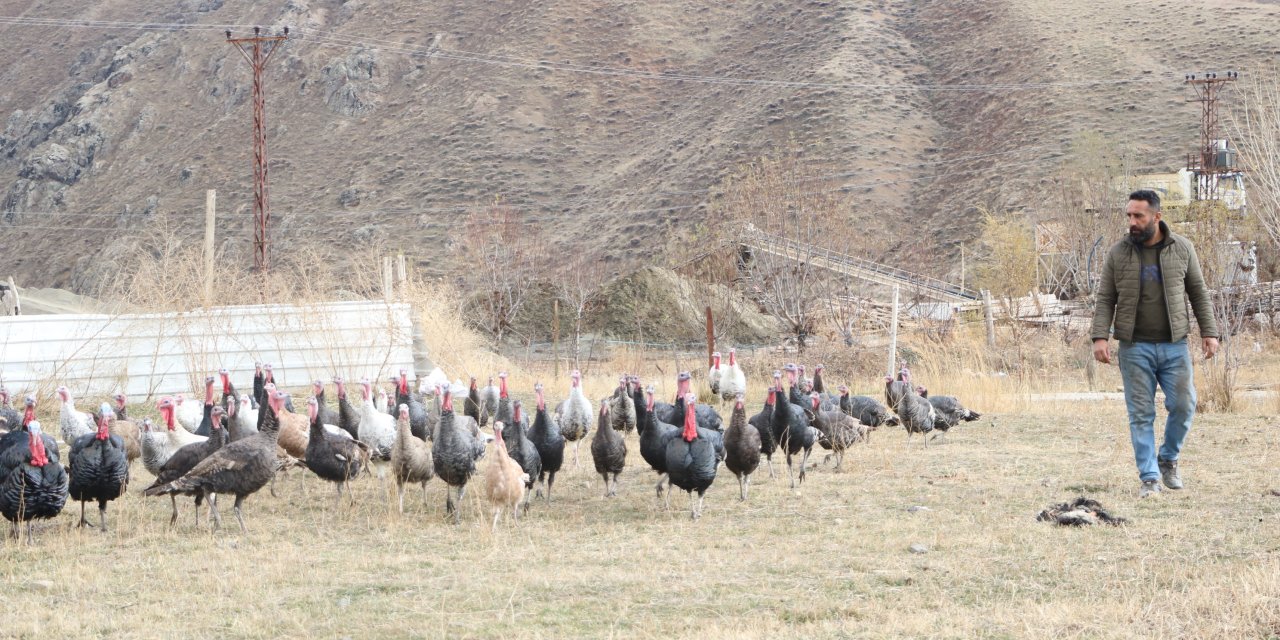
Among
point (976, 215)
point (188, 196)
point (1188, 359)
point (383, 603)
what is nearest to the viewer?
point (383, 603)

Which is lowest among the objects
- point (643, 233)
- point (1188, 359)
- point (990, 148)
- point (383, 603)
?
point (383, 603)

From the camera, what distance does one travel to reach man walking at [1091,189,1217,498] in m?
9.66

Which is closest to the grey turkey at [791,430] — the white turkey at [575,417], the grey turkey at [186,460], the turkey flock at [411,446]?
the turkey flock at [411,446]

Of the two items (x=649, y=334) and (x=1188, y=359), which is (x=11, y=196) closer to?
(x=649, y=334)

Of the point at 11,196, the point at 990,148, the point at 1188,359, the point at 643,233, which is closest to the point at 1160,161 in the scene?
the point at 990,148

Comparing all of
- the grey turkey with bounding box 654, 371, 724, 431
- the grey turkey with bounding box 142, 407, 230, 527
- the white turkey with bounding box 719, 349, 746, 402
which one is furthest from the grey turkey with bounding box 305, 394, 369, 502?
the white turkey with bounding box 719, 349, 746, 402

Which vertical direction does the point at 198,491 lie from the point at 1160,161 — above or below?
below

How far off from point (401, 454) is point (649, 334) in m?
25.3

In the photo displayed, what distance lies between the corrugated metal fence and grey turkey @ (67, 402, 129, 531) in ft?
29.9

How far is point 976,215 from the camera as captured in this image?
51375 millimetres

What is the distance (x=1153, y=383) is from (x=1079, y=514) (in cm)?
146

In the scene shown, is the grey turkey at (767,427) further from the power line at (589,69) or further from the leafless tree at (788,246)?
the power line at (589,69)

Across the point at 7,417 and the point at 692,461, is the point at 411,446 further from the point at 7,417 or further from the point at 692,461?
the point at 7,417

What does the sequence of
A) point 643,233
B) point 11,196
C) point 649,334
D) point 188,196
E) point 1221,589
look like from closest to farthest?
point 1221,589 < point 649,334 < point 643,233 < point 188,196 < point 11,196
